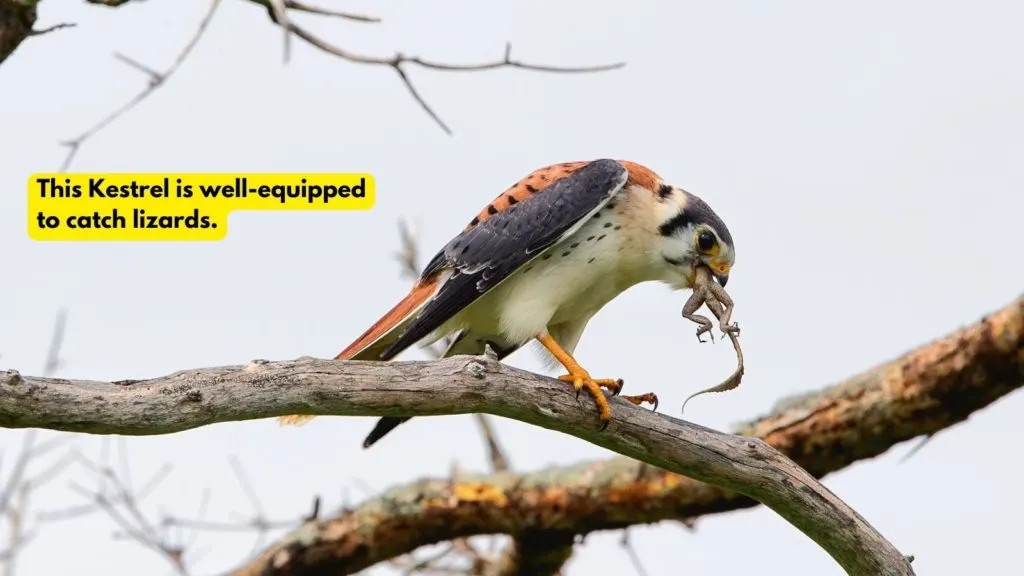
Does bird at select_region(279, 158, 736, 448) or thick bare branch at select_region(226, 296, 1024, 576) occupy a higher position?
bird at select_region(279, 158, 736, 448)

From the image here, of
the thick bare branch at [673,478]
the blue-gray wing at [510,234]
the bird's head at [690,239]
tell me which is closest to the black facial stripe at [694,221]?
the bird's head at [690,239]

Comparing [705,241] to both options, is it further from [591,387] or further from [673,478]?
[673,478]

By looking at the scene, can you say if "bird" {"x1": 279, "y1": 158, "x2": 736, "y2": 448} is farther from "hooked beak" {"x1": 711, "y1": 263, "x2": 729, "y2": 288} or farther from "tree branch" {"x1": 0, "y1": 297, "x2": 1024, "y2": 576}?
"tree branch" {"x1": 0, "y1": 297, "x2": 1024, "y2": 576}

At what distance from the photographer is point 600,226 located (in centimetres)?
494

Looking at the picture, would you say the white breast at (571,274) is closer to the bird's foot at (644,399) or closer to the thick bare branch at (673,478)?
the bird's foot at (644,399)

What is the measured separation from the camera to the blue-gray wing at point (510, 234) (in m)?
4.76

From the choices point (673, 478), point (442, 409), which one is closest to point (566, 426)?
point (442, 409)

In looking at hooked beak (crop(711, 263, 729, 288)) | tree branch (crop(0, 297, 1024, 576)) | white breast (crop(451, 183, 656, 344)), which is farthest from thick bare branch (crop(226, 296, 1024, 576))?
white breast (crop(451, 183, 656, 344))

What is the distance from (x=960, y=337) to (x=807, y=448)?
814 millimetres

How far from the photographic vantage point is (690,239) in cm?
503

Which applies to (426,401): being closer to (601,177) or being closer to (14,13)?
(601,177)

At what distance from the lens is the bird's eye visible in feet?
16.5

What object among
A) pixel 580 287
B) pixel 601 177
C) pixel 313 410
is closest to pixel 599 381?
pixel 580 287

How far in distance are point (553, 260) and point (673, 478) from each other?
162 centimetres
